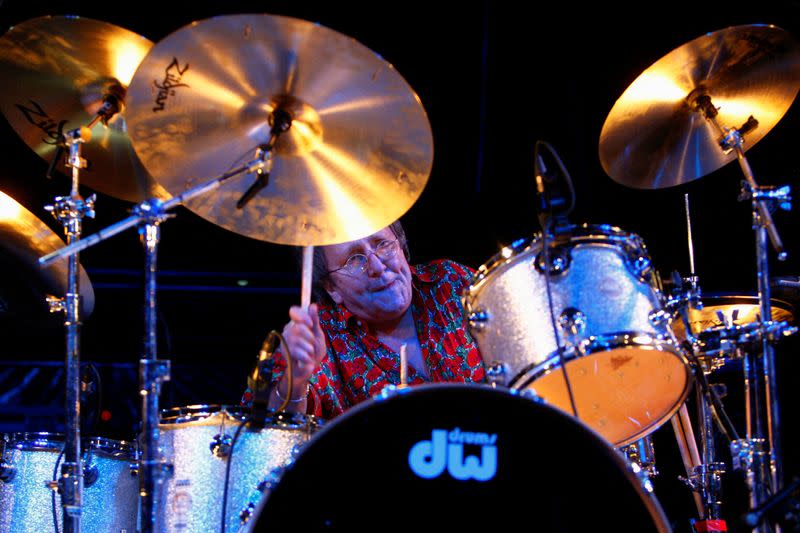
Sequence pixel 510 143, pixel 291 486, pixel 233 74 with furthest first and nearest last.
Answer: pixel 510 143
pixel 233 74
pixel 291 486

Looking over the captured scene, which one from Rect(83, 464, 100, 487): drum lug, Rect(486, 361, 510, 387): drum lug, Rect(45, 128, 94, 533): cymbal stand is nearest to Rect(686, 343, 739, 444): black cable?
Rect(486, 361, 510, 387): drum lug

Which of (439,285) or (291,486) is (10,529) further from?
(439,285)

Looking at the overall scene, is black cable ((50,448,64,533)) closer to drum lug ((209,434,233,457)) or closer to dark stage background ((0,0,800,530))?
drum lug ((209,434,233,457))

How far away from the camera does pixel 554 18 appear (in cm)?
355

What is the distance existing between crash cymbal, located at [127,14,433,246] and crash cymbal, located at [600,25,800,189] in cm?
91

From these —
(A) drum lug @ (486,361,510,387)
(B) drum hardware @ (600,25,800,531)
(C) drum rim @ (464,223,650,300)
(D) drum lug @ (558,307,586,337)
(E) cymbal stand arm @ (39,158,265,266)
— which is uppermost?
(B) drum hardware @ (600,25,800,531)

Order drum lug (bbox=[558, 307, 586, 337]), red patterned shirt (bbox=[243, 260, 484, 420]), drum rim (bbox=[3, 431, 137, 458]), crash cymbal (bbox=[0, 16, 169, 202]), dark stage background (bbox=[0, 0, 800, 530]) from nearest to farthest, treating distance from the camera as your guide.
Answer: drum lug (bbox=[558, 307, 586, 337]), crash cymbal (bbox=[0, 16, 169, 202]), drum rim (bbox=[3, 431, 137, 458]), red patterned shirt (bbox=[243, 260, 484, 420]), dark stage background (bbox=[0, 0, 800, 530])

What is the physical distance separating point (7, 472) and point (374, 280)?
1.40 m

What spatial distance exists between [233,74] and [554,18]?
80.7 inches

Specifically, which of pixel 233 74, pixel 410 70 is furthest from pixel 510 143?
pixel 233 74

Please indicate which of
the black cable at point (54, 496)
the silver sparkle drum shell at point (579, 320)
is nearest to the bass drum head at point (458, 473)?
the silver sparkle drum shell at point (579, 320)

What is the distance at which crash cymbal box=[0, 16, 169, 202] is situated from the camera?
2.21m

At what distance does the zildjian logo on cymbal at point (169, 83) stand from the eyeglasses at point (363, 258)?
3.92 ft

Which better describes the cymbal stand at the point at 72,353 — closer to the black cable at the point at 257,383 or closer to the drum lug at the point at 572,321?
the black cable at the point at 257,383
